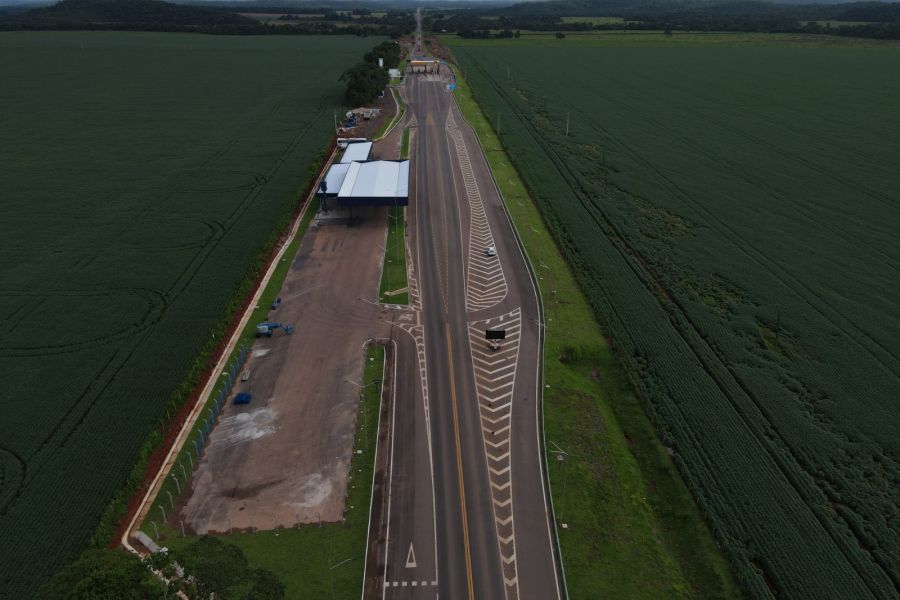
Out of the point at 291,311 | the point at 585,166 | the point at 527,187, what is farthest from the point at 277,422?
the point at 585,166

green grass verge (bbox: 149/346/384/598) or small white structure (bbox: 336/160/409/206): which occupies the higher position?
small white structure (bbox: 336/160/409/206)

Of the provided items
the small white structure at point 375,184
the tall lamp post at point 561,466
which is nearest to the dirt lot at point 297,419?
the small white structure at point 375,184

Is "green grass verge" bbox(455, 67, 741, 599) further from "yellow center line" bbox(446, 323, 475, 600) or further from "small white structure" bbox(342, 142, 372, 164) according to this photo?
"small white structure" bbox(342, 142, 372, 164)

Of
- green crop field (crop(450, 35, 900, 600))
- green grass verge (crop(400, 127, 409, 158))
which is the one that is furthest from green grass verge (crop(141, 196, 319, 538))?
green crop field (crop(450, 35, 900, 600))

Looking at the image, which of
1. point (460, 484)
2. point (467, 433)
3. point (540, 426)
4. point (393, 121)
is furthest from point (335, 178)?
point (460, 484)

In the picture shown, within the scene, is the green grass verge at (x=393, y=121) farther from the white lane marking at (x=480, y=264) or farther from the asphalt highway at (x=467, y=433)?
the asphalt highway at (x=467, y=433)

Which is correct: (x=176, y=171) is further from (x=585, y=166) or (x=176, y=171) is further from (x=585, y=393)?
(x=585, y=393)

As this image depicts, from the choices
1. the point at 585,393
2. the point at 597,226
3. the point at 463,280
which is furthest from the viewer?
the point at 597,226
